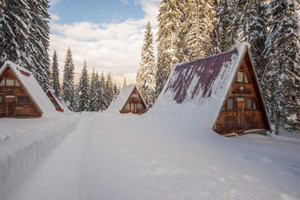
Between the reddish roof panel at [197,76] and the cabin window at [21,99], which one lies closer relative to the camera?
the reddish roof panel at [197,76]

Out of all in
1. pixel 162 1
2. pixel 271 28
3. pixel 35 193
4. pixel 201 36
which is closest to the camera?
pixel 35 193

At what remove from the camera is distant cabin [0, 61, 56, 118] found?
1620cm

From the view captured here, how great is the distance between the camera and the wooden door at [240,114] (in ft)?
36.3

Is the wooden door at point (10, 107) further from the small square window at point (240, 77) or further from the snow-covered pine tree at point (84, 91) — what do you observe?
the snow-covered pine tree at point (84, 91)

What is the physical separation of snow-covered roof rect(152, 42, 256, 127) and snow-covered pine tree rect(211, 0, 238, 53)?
44.3 feet

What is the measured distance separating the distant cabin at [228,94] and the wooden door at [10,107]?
711 inches

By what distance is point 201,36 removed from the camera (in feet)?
84.7

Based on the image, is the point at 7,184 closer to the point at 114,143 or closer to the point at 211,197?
the point at 114,143

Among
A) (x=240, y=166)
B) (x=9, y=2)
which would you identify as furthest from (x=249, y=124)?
(x=9, y=2)

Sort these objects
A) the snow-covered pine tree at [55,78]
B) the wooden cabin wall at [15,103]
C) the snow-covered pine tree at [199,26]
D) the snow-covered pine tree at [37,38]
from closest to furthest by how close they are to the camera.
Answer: the wooden cabin wall at [15,103], the snow-covered pine tree at [37,38], the snow-covered pine tree at [199,26], the snow-covered pine tree at [55,78]

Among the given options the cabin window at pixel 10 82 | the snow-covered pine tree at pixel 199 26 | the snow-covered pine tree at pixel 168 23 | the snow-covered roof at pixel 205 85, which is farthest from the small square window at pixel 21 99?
the snow-covered pine tree at pixel 199 26

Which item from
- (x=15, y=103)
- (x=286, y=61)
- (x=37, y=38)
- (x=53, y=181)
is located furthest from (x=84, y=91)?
(x=286, y=61)

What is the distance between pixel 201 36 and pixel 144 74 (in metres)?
13.2

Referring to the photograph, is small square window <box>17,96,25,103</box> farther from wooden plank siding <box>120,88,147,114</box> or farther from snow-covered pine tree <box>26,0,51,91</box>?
wooden plank siding <box>120,88,147,114</box>
